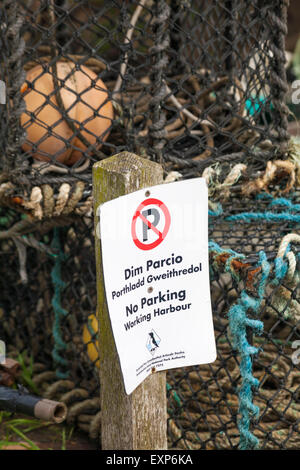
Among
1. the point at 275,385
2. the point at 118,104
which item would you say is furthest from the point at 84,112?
the point at 275,385

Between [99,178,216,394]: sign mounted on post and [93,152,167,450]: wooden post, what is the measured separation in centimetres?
3

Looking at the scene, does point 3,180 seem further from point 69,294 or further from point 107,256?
point 107,256

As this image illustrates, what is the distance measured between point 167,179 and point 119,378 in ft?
2.02

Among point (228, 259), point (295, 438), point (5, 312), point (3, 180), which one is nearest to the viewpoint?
point (228, 259)

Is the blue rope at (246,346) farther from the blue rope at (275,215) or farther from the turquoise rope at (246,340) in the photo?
Result: the blue rope at (275,215)

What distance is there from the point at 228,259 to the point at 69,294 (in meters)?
0.79

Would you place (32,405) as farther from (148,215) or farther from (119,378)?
(148,215)

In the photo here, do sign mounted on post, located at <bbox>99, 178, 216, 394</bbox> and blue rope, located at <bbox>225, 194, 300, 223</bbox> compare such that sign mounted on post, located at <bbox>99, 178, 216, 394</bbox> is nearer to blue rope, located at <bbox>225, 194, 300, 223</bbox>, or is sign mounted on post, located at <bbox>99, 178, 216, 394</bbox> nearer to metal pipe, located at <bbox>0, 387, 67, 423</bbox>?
metal pipe, located at <bbox>0, 387, 67, 423</bbox>

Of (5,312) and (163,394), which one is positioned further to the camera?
(5,312)

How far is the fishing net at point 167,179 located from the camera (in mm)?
1269

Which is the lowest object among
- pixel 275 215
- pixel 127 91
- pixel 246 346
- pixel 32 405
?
pixel 32 405

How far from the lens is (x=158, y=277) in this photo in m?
0.86

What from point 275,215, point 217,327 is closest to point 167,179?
point 275,215

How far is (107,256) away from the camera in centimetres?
79
